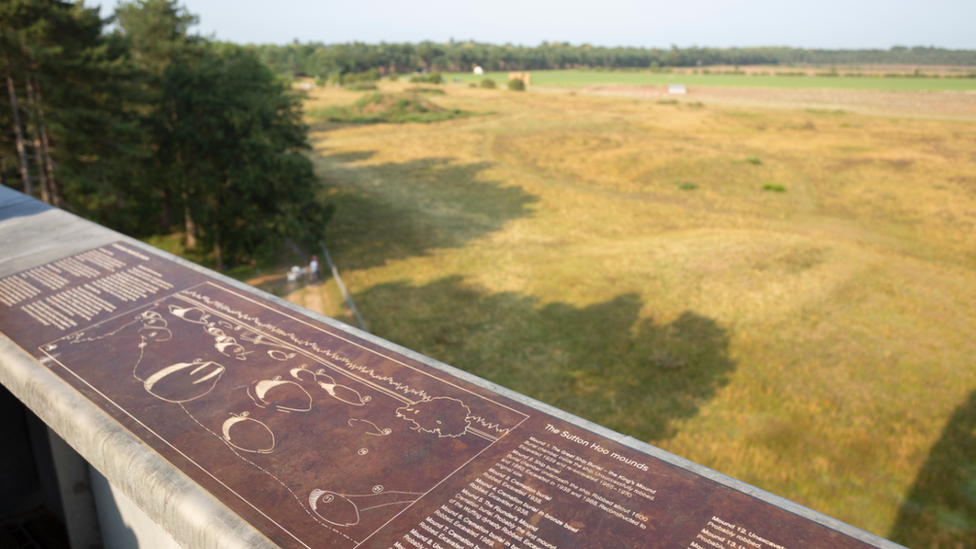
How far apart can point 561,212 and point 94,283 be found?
26882mm

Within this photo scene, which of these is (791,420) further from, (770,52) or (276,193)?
(770,52)

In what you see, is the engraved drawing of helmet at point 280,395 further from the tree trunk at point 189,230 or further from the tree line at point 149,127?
the tree trunk at point 189,230

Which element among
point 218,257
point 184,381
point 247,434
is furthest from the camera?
point 218,257

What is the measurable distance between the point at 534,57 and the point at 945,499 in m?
160

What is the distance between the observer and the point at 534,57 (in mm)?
157625

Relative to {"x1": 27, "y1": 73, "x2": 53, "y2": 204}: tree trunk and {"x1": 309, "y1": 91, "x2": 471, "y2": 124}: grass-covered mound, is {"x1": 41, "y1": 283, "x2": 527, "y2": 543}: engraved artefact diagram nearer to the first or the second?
{"x1": 27, "y1": 73, "x2": 53, "y2": 204}: tree trunk

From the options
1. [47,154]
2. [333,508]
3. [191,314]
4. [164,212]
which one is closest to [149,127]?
[47,154]

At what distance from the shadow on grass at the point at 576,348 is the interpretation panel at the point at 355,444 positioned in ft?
32.9

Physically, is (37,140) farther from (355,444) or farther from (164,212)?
(355,444)

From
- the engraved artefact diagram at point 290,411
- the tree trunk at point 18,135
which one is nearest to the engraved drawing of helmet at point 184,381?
the engraved artefact diagram at point 290,411

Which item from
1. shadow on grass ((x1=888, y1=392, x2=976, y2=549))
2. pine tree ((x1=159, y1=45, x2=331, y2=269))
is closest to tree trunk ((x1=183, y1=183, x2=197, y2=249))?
pine tree ((x1=159, y1=45, x2=331, y2=269))

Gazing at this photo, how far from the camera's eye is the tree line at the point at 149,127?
62.4ft

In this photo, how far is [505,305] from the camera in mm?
20672

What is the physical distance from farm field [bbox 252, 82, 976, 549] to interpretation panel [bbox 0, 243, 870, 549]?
9.95 metres
